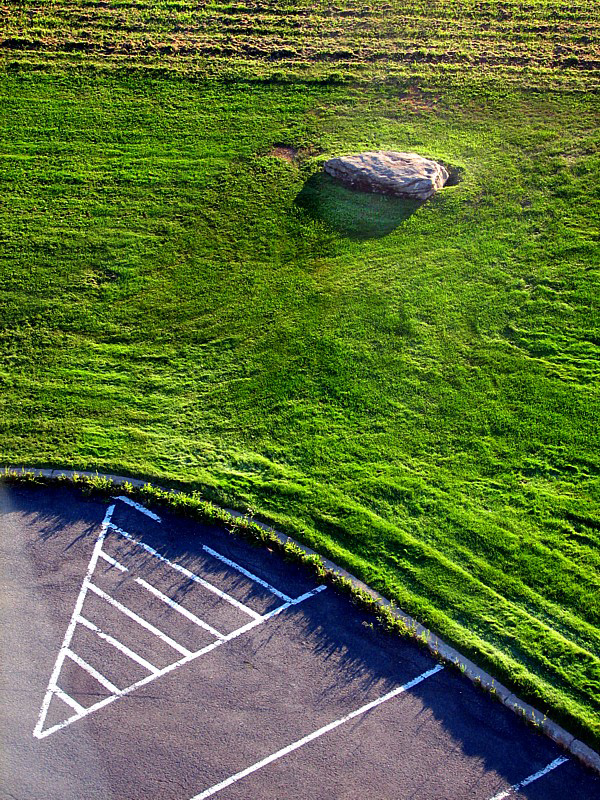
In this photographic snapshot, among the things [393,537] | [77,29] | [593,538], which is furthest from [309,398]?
[77,29]

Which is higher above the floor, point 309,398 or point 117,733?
point 309,398

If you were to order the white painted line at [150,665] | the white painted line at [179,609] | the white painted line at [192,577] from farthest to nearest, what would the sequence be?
1. the white painted line at [192,577]
2. the white painted line at [179,609]
3. the white painted line at [150,665]

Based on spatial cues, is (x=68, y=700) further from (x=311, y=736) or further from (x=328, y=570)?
(x=328, y=570)

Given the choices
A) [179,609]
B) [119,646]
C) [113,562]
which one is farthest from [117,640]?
[113,562]

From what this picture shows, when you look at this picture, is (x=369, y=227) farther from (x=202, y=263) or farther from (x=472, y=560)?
(x=472, y=560)

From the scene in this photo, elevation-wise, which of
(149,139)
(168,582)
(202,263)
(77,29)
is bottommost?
(168,582)

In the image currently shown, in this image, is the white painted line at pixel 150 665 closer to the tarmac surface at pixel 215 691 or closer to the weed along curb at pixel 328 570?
the tarmac surface at pixel 215 691

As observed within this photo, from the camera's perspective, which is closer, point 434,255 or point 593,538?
point 593,538

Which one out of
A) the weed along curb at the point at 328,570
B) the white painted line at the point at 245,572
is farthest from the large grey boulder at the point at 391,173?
the white painted line at the point at 245,572
